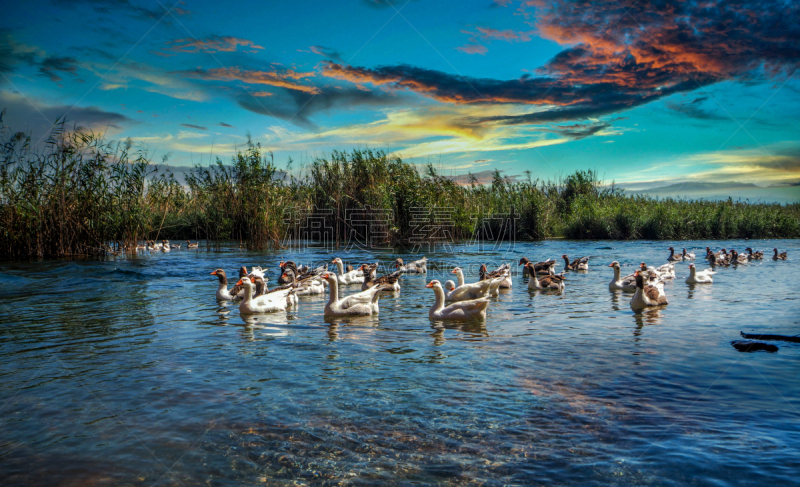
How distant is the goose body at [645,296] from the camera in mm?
Result: 10906

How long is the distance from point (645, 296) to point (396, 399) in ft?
25.5

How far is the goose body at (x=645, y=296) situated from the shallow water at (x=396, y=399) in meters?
0.34

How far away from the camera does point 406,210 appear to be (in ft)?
92.0

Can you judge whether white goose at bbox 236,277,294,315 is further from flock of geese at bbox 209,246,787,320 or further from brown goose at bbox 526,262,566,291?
brown goose at bbox 526,262,566,291

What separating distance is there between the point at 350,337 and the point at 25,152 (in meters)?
18.7

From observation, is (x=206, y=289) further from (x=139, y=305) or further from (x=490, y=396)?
(x=490, y=396)

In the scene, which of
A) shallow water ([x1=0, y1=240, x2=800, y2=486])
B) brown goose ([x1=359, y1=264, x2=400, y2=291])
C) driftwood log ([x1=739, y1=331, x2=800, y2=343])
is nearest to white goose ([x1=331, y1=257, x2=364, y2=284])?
brown goose ([x1=359, y1=264, x2=400, y2=291])

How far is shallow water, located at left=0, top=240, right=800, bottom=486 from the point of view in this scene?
4086 millimetres

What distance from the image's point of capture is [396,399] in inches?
216

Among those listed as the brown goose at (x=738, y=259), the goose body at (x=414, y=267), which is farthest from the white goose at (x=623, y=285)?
the brown goose at (x=738, y=259)

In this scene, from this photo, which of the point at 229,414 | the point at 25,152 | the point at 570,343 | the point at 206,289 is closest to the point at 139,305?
the point at 206,289

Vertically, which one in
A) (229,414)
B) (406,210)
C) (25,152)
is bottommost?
(229,414)

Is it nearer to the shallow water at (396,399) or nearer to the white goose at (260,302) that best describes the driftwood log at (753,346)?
the shallow water at (396,399)

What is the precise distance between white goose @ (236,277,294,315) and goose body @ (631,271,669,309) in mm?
7768
